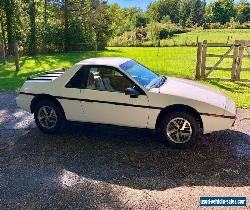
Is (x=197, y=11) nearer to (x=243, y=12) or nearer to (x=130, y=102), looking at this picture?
(x=243, y=12)

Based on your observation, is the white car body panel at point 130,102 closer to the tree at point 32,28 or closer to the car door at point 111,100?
the car door at point 111,100

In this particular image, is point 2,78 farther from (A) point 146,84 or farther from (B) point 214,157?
(B) point 214,157

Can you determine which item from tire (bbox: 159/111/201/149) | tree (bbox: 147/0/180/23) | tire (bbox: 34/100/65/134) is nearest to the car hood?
tire (bbox: 159/111/201/149)

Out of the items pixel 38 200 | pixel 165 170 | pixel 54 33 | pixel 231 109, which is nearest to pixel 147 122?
pixel 165 170

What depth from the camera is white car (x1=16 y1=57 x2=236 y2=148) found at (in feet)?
20.4

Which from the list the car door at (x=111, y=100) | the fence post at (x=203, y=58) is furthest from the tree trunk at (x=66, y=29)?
the car door at (x=111, y=100)

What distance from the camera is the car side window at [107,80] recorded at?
259 inches

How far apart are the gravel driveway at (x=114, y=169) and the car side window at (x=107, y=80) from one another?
1.11 m

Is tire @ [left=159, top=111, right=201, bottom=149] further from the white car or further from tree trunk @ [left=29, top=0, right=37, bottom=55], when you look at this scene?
tree trunk @ [left=29, top=0, right=37, bottom=55]

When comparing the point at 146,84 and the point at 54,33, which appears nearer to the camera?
the point at 146,84

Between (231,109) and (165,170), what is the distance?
1.86 metres

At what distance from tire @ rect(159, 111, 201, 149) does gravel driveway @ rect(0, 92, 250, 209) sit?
0.17 meters

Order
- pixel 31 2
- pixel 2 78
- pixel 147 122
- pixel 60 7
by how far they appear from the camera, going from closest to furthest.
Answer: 1. pixel 147 122
2. pixel 2 78
3. pixel 31 2
4. pixel 60 7

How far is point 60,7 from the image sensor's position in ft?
90.5
